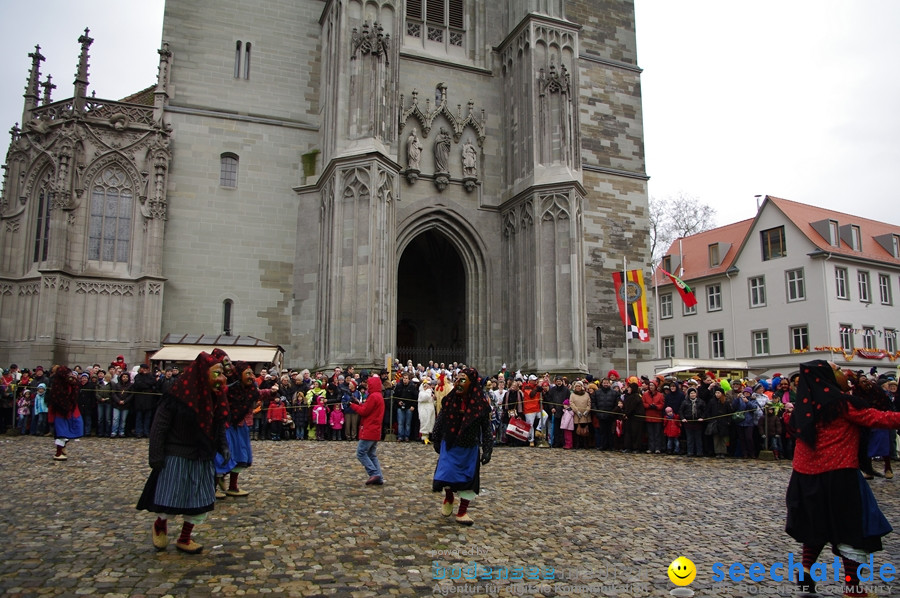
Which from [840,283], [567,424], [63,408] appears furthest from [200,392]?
[840,283]

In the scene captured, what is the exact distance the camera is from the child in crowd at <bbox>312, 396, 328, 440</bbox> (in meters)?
15.9

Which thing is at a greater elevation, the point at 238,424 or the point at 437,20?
the point at 437,20

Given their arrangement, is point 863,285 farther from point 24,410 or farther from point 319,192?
point 24,410

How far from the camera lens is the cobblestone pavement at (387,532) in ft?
18.0

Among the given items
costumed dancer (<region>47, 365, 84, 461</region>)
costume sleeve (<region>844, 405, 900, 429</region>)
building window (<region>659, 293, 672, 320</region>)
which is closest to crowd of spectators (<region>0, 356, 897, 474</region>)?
costumed dancer (<region>47, 365, 84, 461</region>)

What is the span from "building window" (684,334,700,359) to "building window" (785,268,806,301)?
22.3ft

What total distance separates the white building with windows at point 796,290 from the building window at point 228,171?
26337mm

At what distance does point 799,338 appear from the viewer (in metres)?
35.7

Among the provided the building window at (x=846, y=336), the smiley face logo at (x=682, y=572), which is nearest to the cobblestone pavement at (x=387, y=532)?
the smiley face logo at (x=682, y=572)

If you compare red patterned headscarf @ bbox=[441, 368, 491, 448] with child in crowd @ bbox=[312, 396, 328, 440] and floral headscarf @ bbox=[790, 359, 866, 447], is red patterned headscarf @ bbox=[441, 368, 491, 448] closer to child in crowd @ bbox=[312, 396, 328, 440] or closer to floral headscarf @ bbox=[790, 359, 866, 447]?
floral headscarf @ bbox=[790, 359, 866, 447]

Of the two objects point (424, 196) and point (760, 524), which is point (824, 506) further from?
point (424, 196)

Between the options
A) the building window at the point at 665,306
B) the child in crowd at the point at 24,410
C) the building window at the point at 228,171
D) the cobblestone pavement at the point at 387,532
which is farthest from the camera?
the building window at the point at 665,306

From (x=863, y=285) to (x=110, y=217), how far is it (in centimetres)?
3408

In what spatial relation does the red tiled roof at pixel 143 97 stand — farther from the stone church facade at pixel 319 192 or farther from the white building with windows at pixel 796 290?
the white building with windows at pixel 796 290
